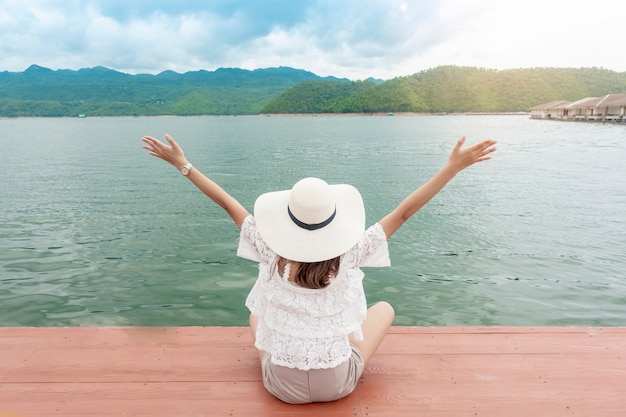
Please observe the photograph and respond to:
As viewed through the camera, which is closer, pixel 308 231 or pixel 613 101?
pixel 308 231

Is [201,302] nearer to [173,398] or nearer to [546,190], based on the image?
[173,398]

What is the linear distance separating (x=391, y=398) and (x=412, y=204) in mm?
1035

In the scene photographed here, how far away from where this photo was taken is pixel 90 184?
1616cm

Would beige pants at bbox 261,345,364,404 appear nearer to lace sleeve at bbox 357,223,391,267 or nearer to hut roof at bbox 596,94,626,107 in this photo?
lace sleeve at bbox 357,223,391,267

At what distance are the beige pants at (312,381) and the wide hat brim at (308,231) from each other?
600 mm

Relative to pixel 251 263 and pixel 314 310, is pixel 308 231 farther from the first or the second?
pixel 251 263

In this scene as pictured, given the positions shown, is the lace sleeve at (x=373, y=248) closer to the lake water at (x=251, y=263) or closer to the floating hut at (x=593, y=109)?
the lake water at (x=251, y=263)

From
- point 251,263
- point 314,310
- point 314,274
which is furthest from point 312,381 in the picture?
point 251,263

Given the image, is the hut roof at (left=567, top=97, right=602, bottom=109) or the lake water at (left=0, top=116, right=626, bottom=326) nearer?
the lake water at (left=0, top=116, right=626, bottom=326)

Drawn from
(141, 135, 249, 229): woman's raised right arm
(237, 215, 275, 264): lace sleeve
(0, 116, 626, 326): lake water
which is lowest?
(0, 116, 626, 326): lake water

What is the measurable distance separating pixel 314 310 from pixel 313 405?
551 mm

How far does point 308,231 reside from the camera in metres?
2.19

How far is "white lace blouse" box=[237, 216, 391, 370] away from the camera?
226cm

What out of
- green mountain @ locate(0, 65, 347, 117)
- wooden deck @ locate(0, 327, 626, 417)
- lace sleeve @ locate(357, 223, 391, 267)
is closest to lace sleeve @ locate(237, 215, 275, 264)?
lace sleeve @ locate(357, 223, 391, 267)
